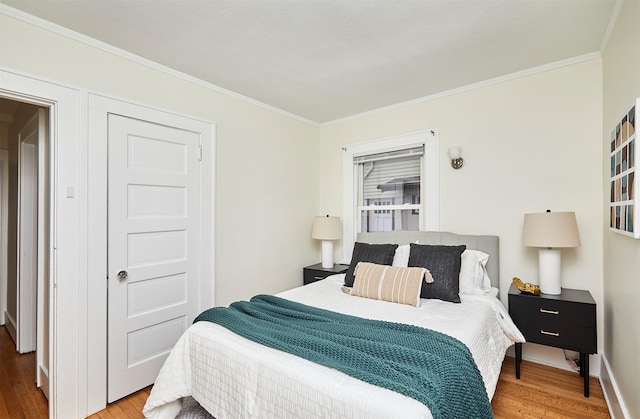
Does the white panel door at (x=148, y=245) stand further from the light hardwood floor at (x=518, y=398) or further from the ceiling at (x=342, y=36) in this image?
the ceiling at (x=342, y=36)

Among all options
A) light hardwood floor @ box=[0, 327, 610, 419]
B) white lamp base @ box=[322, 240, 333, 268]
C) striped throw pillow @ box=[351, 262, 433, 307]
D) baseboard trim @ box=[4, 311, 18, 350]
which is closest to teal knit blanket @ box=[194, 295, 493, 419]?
striped throw pillow @ box=[351, 262, 433, 307]

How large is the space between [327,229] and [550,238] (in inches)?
83.0

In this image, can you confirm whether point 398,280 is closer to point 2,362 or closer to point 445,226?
point 445,226

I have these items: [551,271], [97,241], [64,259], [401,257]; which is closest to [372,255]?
[401,257]

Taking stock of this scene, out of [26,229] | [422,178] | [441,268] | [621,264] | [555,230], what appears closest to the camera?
[621,264]

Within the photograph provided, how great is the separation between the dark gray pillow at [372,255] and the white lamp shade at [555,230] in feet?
3.58

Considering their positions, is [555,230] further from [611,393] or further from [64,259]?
[64,259]

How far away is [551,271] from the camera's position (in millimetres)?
2377

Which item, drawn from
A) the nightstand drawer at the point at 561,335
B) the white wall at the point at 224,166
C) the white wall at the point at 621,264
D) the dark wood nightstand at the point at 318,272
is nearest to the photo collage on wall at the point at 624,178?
the white wall at the point at 621,264

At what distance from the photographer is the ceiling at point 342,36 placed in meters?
1.85

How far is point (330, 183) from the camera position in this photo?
4.07 m

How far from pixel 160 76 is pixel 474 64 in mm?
2609

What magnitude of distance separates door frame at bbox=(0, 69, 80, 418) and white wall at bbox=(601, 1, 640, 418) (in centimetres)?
Result: 328

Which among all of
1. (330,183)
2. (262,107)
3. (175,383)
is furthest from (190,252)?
(330,183)
